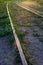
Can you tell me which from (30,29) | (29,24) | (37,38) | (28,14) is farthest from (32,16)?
(37,38)

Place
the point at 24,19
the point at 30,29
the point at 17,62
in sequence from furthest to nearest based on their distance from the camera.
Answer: the point at 24,19 < the point at 30,29 < the point at 17,62

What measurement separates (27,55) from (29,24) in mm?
3858

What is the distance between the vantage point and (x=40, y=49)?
7266mm

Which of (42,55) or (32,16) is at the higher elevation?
(42,55)

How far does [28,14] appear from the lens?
1252cm

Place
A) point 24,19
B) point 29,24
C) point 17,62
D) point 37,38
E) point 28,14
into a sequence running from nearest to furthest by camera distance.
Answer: point 17,62, point 37,38, point 29,24, point 24,19, point 28,14

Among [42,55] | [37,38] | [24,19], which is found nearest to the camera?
[42,55]

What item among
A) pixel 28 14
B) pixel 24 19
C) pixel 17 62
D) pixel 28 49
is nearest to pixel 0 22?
pixel 24 19

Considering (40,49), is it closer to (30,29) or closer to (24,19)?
(30,29)

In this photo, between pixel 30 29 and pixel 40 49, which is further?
pixel 30 29

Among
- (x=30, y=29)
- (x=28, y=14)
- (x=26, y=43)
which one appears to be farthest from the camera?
(x=28, y=14)

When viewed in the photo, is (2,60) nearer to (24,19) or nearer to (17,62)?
(17,62)

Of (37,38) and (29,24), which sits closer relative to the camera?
(37,38)

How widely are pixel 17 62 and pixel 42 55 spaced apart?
0.85 m
